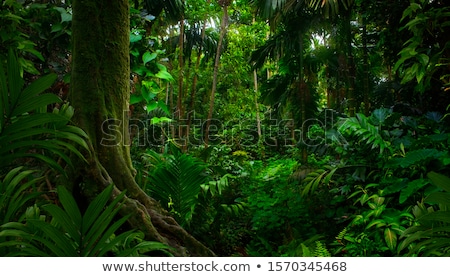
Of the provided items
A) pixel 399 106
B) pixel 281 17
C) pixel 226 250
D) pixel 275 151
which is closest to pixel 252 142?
pixel 275 151

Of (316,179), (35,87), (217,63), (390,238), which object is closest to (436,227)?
(390,238)

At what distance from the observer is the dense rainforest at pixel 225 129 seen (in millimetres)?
1460

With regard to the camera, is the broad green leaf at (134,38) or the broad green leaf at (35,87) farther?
the broad green leaf at (134,38)

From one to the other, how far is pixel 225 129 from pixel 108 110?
756 millimetres

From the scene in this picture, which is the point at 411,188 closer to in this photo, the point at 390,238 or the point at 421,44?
the point at 390,238

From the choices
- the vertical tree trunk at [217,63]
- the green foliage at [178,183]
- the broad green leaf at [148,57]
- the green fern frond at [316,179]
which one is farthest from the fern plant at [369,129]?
the broad green leaf at [148,57]

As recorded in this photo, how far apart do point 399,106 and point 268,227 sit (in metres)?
1.40


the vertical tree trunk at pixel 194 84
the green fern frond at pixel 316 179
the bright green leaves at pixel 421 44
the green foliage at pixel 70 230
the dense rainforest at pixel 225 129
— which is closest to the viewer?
the green foliage at pixel 70 230

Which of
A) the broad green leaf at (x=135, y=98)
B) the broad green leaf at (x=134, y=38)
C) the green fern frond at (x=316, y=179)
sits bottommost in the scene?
the green fern frond at (x=316, y=179)

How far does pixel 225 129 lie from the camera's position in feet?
7.97

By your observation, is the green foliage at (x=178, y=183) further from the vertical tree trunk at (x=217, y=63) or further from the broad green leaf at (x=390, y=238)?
the broad green leaf at (x=390, y=238)

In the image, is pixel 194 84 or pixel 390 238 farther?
pixel 194 84

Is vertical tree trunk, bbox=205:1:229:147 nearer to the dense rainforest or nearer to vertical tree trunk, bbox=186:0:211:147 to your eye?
the dense rainforest

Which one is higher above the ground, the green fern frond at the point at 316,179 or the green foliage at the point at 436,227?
the green fern frond at the point at 316,179
